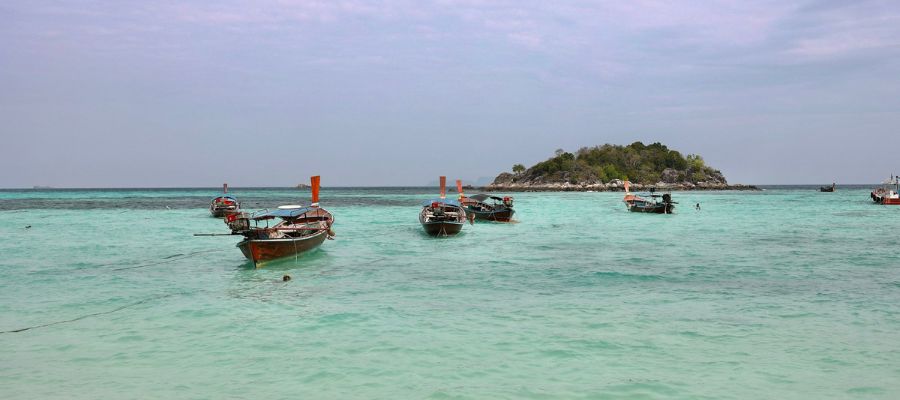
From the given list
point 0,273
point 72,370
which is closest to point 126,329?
point 72,370

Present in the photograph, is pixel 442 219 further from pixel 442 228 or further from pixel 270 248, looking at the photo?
pixel 270 248

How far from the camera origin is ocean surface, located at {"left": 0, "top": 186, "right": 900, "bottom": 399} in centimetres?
1024

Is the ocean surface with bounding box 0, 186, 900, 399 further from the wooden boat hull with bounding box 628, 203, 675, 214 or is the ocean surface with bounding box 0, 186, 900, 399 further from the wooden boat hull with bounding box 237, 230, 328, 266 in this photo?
the wooden boat hull with bounding box 628, 203, 675, 214

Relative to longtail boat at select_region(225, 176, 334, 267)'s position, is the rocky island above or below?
above

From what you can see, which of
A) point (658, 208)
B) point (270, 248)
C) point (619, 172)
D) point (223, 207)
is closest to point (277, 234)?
point (270, 248)

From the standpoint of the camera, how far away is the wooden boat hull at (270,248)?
920 inches

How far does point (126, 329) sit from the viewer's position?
1415cm

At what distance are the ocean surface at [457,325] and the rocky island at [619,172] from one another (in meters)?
148

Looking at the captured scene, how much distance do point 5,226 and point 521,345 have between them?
4990 centimetres

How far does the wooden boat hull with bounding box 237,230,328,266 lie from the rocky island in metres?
148

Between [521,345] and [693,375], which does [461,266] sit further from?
[693,375]

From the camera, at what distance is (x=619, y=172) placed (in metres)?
185

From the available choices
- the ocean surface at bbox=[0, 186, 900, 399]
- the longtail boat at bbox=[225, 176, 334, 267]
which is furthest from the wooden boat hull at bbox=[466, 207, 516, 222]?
the longtail boat at bbox=[225, 176, 334, 267]

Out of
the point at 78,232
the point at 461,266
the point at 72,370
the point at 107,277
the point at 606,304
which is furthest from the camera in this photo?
the point at 78,232
